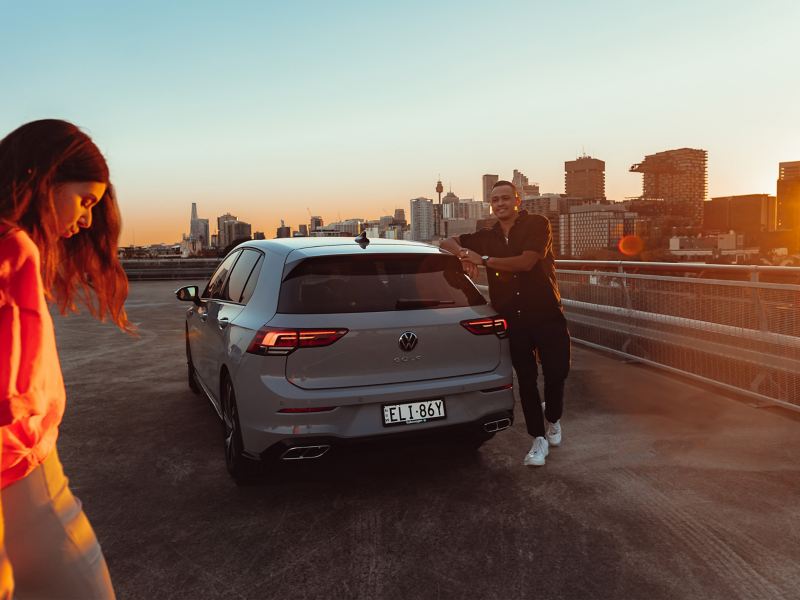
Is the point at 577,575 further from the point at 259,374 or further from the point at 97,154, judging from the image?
the point at 97,154

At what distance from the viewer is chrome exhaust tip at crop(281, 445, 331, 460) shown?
3922mm

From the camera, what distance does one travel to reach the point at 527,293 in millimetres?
4879

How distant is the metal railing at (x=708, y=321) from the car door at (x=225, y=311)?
494cm

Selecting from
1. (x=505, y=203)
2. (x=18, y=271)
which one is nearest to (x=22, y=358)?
(x=18, y=271)

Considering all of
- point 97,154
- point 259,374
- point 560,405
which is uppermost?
point 97,154

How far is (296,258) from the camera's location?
4285mm

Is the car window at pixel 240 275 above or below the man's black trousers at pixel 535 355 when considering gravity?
above

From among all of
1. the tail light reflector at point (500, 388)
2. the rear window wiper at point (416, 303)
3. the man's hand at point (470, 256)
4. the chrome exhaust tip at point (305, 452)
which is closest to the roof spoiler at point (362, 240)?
the rear window wiper at point (416, 303)

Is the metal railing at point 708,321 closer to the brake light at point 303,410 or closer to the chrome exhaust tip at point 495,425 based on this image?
the chrome exhaust tip at point 495,425

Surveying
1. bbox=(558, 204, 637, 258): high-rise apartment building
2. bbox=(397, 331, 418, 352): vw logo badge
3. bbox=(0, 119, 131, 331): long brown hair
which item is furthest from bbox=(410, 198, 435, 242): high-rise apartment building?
bbox=(0, 119, 131, 331): long brown hair

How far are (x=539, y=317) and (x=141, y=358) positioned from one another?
691 cm

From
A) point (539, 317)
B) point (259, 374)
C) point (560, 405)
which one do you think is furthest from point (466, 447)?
point (259, 374)

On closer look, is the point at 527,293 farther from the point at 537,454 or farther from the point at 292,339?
the point at 292,339

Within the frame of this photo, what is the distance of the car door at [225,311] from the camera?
4629 millimetres
